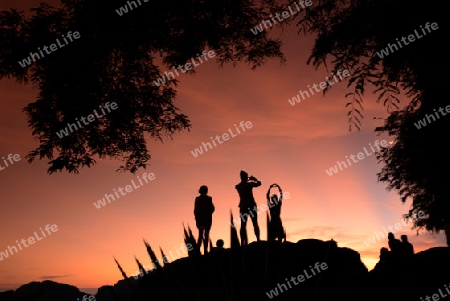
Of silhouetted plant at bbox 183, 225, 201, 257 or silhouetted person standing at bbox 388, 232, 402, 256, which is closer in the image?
silhouetted plant at bbox 183, 225, 201, 257

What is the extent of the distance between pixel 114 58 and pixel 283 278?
11158 mm

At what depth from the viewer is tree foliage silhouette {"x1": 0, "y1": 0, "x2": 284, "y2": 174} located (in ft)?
35.4

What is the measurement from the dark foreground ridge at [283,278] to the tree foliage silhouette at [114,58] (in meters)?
5.81

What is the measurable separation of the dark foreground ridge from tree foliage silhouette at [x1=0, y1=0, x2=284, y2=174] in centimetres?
581

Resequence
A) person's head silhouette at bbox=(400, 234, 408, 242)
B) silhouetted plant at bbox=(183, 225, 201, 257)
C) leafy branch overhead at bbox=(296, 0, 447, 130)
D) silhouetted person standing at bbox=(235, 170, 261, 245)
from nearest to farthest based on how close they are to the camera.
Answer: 1. silhouetted plant at bbox=(183, 225, 201, 257)
2. leafy branch overhead at bbox=(296, 0, 447, 130)
3. silhouetted person standing at bbox=(235, 170, 261, 245)
4. person's head silhouette at bbox=(400, 234, 408, 242)

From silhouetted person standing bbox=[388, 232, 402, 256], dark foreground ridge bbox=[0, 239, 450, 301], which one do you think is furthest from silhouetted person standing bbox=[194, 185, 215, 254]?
silhouetted person standing bbox=[388, 232, 402, 256]

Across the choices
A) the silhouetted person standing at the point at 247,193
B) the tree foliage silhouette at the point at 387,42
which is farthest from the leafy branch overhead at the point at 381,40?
the silhouetted person standing at the point at 247,193

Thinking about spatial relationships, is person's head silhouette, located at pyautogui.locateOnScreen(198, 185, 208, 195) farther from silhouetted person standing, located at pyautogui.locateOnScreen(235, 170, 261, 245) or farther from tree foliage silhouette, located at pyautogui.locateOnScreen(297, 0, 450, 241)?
tree foliage silhouette, located at pyautogui.locateOnScreen(297, 0, 450, 241)

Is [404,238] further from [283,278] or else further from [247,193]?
[283,278]

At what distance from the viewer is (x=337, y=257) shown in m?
9.71

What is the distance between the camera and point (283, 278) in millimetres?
2279

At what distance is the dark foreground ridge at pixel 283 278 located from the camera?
7.38 feet

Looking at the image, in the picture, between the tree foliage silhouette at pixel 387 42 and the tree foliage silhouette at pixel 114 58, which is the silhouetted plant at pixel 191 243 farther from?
the tree foliage silhouette at pixel 114 58

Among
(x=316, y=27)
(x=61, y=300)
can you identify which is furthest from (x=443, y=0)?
(x=61, y=300)
